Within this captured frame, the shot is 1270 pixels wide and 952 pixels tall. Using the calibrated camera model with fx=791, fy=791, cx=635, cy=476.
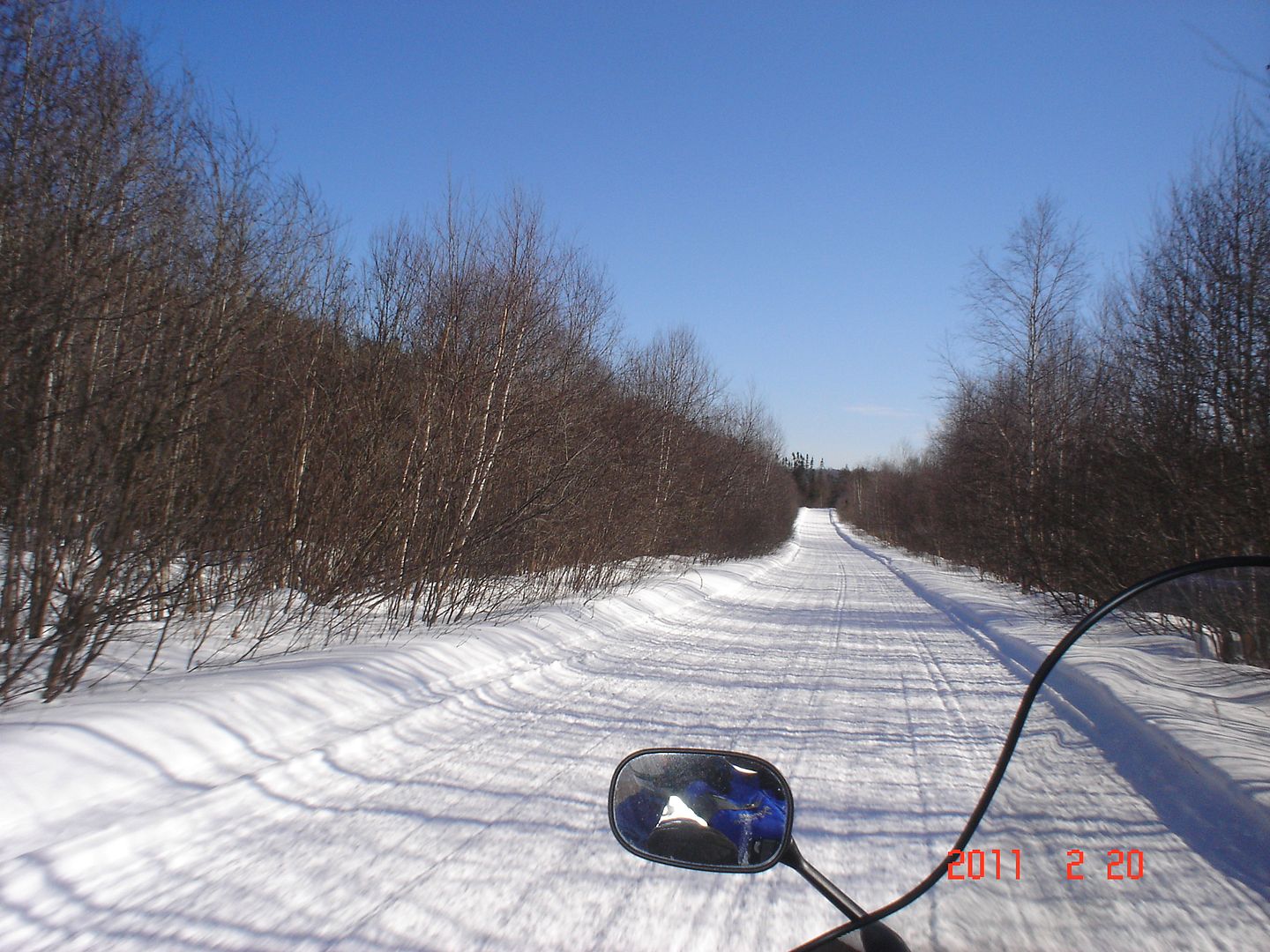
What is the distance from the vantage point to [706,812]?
1.93 metres

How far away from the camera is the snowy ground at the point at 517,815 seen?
4.66 ft

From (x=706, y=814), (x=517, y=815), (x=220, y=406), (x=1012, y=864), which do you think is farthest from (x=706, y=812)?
(x=220, y=406)

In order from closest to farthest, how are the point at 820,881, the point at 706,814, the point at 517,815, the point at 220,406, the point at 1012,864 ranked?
the point at 1012,864
the point at 820,881
the point at 706,814
the point at 517,815
the point at 220,406

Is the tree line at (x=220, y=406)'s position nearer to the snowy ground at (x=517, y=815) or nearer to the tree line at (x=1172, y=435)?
the snowy ground at (x=517, y=815)

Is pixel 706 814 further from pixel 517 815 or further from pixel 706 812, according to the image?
pixel 517 815

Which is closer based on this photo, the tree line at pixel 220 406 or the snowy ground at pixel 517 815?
the snowy ground at pixel 517 815

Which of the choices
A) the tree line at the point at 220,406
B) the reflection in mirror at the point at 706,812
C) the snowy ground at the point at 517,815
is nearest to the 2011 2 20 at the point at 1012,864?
the snowy ground at the point at 517,815

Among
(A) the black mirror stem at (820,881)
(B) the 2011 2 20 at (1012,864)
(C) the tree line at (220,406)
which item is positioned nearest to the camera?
(B) the 2011 2 20 at (1012,864)

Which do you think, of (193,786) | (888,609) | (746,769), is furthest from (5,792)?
(888,609)

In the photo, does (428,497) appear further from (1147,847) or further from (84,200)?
(1147,847)

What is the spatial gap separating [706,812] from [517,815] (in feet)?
8.43

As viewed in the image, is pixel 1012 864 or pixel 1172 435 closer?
pixel 1012 864

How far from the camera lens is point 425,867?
3523 mm

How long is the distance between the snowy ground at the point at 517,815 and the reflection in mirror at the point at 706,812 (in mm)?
362
